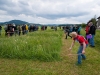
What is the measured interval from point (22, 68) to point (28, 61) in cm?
100

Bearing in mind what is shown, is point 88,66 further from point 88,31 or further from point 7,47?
point 88,31

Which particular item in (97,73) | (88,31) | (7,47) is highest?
(88,31)

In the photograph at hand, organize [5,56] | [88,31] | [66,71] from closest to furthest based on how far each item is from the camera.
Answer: [66,71], [5,56], [88,31]

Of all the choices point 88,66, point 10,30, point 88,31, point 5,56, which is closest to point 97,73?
point 88,66

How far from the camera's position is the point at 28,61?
23.4 feet

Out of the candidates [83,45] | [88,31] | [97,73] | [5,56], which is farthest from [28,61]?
[88,31]

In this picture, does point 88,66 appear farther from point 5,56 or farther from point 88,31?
point 88,31

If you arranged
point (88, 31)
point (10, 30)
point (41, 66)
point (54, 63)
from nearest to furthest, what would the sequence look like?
point (41, 66)
point (54, 63)
point (88, 31)
point (10, 30)

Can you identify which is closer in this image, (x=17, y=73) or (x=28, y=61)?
(x=17, y=73)

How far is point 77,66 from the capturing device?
21.6 ft

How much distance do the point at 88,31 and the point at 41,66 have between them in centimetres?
601

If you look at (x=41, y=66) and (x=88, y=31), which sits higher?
(x=88, y=31)

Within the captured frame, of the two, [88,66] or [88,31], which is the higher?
[88,31]

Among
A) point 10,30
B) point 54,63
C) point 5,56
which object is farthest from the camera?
point 10,30
